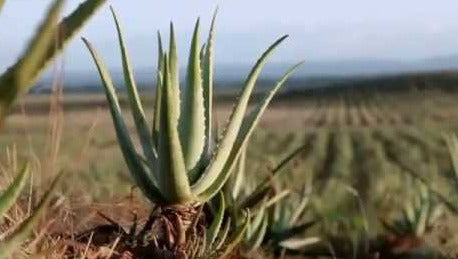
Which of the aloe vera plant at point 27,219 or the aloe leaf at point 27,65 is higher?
the aloe leaf at point 27,65

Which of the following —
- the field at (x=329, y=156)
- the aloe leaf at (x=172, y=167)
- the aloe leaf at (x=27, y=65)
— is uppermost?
the aloe leaf at (x=27, y=65)

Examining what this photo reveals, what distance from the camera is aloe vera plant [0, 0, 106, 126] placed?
168 centimetres

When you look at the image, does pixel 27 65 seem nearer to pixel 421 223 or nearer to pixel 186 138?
pixel 186 138

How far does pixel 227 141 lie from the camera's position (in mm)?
3395

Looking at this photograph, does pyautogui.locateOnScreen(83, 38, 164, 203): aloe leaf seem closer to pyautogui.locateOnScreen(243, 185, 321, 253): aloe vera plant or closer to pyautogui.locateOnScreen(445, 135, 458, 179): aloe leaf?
pyautogui.locateOnScreen(243, 185, 321, 253): aloe vera plant

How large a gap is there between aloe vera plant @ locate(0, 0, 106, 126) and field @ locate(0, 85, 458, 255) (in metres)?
0.18

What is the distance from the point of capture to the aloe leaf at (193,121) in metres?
3.43

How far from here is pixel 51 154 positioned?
7.21 feet

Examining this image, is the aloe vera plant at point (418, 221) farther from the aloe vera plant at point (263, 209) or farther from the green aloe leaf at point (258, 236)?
the green aloe leaf at point (258, 236)

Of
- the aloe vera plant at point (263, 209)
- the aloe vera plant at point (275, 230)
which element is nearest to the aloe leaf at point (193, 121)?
the aloe vera plant at point (263, 209)

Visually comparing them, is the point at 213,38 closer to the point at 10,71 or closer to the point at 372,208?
the point at 10,71

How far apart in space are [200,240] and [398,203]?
48.7 ft

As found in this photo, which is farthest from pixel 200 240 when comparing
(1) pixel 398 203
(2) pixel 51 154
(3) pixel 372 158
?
(3) pixel 372 158

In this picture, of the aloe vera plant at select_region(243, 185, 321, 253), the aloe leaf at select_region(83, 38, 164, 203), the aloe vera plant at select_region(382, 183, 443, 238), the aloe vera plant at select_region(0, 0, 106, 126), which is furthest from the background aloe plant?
the aloe vera plant at select_region(382, 183, 443, 238)
